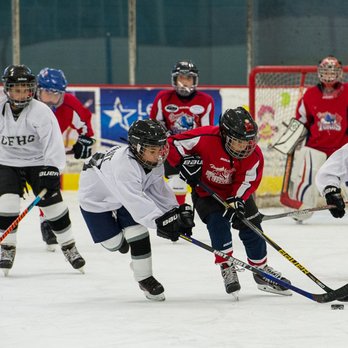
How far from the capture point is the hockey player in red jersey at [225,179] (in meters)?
3.67

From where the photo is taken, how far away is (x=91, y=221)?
12.5 feet

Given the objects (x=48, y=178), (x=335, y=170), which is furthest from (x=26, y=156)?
(x=335, y=170)

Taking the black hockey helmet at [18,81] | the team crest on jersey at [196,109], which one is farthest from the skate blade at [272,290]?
the team crest on jersey at [196,109]

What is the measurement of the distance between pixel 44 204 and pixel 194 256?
88 cm

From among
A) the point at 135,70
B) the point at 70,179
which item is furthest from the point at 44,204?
the point at 135,70

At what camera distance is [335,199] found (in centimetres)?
371

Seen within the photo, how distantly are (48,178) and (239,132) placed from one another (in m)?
0.96

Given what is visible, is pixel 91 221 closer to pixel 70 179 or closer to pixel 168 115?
pixel 168 115

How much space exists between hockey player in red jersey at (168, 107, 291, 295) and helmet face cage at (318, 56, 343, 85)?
2176 mm

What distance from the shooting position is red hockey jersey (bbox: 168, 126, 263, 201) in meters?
3.77

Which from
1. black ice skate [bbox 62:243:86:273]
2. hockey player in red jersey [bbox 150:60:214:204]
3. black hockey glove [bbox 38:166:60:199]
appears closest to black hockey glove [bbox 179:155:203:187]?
black hockey glove [bbox 38:166:60:199]

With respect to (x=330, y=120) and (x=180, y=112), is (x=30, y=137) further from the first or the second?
(x=330, y=120)

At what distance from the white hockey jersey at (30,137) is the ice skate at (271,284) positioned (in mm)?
1009

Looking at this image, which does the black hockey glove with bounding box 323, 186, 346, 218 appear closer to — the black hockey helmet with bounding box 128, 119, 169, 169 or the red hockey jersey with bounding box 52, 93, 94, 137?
the black hockey helmet with bounding box 128, 119, 169, 169
